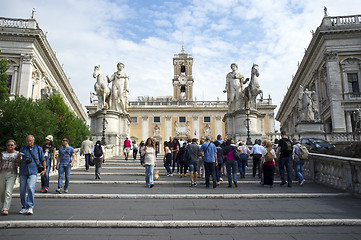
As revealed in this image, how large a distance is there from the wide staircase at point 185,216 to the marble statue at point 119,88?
11720mm

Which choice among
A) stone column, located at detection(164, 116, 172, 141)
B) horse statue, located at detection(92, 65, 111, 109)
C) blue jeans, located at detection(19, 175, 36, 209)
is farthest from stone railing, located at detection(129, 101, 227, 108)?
blue jeans, located at detection(19, 175, 36, 209)

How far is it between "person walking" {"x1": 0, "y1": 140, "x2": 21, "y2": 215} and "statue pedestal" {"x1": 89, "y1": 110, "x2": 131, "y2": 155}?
11.9 m

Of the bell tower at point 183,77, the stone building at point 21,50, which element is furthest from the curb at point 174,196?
the bell tower at point 183,77

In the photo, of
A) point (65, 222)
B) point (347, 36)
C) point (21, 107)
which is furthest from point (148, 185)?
point (347, 36)

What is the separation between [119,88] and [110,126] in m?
2.85

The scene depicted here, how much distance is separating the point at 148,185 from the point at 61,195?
257 cm

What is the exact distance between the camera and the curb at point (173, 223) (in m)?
4.51

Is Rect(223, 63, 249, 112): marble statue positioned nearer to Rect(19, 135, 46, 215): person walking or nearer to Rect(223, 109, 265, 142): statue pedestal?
Rect(223, 109, 265, 142): statue pedestal

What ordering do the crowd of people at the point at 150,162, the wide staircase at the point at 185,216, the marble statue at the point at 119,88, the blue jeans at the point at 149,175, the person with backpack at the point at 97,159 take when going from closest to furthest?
the wide staircase at the point at 185,216 → the crowd of people at the point at 150,162 → the blue jeans at the point at 149,175 → the person with backpack at the point at 97,159 → the marble statue at the point at 119,88

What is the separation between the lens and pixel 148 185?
27.2 ft

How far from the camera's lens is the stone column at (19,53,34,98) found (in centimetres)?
2652

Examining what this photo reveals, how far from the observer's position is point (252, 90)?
16.6 meters

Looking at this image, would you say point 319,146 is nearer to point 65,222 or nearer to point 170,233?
point 170,233

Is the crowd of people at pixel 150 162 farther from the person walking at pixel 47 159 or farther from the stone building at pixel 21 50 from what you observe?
the stone building at pixel 21 50
